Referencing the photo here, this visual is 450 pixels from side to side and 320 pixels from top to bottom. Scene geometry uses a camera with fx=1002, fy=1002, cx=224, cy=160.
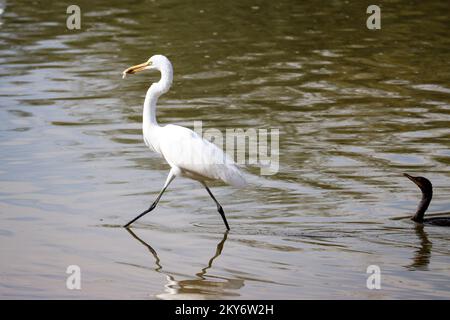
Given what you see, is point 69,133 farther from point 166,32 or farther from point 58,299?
point 166,32

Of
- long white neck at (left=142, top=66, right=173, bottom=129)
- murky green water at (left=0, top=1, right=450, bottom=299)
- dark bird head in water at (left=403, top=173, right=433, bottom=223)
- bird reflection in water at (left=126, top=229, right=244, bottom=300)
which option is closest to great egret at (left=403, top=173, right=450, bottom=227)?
dark bird head in water at (left=403, top=173, right=433, bottom=223)

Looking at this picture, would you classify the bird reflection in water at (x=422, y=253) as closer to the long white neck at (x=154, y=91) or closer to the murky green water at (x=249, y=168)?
the murky green water at (x=249, y=168)

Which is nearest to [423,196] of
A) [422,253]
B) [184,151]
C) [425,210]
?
[425,210]

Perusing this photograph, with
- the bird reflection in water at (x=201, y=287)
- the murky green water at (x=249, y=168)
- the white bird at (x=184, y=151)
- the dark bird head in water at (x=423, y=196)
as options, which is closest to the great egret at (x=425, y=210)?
the dark bird head in water at (x=423, y=196)

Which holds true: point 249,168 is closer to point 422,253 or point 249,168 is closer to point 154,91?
point 154,91

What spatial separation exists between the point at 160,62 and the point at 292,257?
2.60 meters

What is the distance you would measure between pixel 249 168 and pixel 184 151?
2.38 m

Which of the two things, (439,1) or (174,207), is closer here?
(174,207)

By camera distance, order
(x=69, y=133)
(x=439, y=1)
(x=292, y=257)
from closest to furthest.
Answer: (x=292, y=257), (x=69, y=133), (x=439, y=1)

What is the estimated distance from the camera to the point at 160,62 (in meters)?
10.5

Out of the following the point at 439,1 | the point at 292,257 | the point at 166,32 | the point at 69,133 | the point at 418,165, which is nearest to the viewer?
the point at 292,257

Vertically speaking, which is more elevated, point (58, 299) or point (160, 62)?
point (160, 62)

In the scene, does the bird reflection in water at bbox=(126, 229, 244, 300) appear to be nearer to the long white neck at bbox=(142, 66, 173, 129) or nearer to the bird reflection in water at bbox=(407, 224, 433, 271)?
the bird reflection in water at bbox=(407, 224, 433, 271)

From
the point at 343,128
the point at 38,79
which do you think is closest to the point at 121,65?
the point at 38,79
